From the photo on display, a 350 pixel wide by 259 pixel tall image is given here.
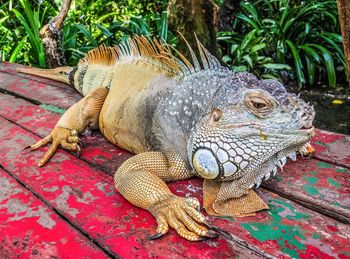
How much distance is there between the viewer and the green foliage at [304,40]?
5807 millimetres

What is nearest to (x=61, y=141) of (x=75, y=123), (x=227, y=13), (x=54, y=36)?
(x=75, y=123)

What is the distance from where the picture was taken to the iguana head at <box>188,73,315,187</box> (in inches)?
57.3

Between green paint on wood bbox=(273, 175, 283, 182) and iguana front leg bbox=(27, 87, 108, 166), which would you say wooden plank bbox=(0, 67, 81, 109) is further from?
green paint on wood bbox=(273, 175, 283, 182)

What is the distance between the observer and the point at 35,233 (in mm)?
1476

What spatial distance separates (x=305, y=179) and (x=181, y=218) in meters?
0.71

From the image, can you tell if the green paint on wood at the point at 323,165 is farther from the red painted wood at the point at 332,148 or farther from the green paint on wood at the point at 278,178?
the green paint on wood at the point at 278,178

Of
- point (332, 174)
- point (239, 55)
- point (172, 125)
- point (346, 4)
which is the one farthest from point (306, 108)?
point (239, 55)

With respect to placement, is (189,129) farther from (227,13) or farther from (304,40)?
(227,13)

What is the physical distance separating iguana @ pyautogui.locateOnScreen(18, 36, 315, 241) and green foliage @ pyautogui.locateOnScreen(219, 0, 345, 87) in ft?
12.5

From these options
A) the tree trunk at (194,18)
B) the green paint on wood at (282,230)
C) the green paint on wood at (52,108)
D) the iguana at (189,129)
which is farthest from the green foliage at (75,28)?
the green paint on wood at (282,230)

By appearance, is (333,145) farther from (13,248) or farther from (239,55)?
(239,55)

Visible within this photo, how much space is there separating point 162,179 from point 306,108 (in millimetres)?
734

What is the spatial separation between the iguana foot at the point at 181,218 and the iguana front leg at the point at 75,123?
0.89 meters

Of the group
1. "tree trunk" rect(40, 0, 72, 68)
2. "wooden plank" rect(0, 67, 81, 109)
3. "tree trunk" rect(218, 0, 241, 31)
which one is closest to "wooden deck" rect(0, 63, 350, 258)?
"wooden plank" rect(0, 67, 81, 109)
